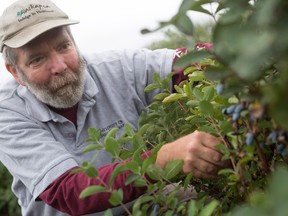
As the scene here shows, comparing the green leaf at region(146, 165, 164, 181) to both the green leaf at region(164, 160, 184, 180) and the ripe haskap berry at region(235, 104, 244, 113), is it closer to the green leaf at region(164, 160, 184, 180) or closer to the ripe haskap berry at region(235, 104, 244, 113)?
the green leaf at region(164, 160, 184, 180)

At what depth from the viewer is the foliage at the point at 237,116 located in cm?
47

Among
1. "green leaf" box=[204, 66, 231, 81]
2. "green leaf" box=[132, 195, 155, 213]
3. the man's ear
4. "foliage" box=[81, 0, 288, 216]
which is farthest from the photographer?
the man's ear

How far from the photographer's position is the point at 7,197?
18.8ft

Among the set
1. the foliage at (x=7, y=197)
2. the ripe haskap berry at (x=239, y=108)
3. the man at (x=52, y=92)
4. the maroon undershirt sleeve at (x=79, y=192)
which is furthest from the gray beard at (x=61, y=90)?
the foliage at (x=7, y=197)

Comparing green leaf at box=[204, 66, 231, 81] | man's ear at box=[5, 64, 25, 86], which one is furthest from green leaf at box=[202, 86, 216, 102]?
man's ear at box=[5, 64, 25, 86]

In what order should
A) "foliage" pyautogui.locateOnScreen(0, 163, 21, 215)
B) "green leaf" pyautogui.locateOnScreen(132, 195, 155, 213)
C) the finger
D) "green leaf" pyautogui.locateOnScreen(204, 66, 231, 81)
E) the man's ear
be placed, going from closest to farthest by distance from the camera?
1. "green leaf" pyautogui.locateOnScreen(204, 66, 231, 81)
2. "green leaf" pyautogui.locateOnScreen(132, 195, 155, 213)
3. the finger
4. the man's ear
5. "foliage" pyautogui.locateOnScreen(0, 163, 21, 215)

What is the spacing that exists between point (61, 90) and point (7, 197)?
3789mm

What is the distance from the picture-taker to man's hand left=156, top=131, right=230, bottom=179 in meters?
1.19

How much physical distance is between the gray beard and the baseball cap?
0.23 meters

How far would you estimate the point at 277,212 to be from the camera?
0.42 m

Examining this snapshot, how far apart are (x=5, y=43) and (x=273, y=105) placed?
218 cm

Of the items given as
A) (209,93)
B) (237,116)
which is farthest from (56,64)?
(237,116)

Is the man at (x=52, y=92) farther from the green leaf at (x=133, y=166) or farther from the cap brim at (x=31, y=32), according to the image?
the green leaf at (x=133, y=166)

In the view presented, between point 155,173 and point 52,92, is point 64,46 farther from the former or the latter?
point 155,173
